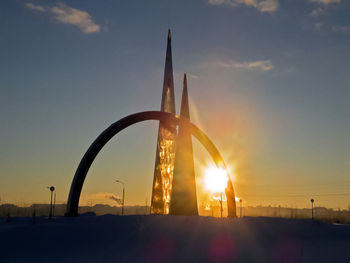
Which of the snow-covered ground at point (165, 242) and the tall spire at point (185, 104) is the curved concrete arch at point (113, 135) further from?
the snow-covered ground at point (165, 242)

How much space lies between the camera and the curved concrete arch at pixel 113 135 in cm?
4238

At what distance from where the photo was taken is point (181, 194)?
3781 cm

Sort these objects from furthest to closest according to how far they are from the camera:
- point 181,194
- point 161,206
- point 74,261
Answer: point 161,206 → point 181,194 → point 74,261

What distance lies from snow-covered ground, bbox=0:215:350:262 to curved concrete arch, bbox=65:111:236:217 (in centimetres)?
1089

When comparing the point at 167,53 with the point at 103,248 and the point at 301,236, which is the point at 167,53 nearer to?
the point at 301,236

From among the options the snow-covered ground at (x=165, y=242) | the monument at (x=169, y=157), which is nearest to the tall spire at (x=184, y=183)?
the monument at (x=169, y=157)

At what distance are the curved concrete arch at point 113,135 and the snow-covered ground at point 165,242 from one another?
35.7 ft

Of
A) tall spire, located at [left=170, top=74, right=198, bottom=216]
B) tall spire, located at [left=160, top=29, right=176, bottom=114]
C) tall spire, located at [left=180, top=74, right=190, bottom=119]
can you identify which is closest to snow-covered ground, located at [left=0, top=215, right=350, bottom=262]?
tall spire, located at [left=170, top=74, right=198, bottom=216]

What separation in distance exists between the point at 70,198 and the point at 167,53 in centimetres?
2558

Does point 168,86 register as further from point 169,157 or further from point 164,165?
point 164,165

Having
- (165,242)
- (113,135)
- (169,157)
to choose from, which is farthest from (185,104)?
(165,242)

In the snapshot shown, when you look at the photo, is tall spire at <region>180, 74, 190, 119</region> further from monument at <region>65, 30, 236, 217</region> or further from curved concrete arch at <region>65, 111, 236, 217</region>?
curved concrete arch at <region>65, 111, 236, 217</region>

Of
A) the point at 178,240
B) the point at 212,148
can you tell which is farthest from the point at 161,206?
the point at 178,240

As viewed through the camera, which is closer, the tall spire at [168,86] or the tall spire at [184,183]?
the tall spire at [184,183]
